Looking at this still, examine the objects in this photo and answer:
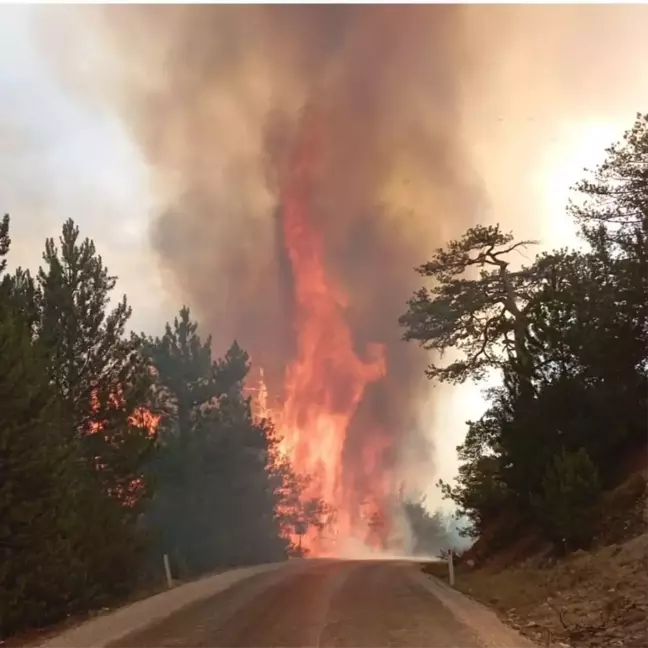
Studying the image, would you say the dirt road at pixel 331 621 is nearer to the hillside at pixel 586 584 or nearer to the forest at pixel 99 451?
the hillside at pixel 586 584

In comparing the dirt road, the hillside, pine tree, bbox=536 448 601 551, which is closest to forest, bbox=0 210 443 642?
the dirt road

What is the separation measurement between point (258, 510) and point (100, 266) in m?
27.1

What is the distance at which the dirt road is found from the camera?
32.3 feet

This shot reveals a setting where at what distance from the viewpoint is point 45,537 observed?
1439 centimetres

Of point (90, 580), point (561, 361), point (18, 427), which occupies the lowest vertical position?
point (90, 580)

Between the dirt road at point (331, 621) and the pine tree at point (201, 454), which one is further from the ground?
the pine tree at point (201, 454)

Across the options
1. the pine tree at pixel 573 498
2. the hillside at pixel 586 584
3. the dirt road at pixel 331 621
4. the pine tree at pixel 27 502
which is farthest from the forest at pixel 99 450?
the pine tree at pixel 573 498

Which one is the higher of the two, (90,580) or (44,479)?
(44,479)

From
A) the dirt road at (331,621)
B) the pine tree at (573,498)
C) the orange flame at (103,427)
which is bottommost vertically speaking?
the dirt road at (331,621)

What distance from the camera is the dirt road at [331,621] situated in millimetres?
9852

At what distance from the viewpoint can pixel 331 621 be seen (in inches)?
459

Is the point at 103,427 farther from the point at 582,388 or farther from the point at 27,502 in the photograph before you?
the point at 582,388

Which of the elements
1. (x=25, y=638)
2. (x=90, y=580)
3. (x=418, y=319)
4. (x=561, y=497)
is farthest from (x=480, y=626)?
(x=418, y=319)

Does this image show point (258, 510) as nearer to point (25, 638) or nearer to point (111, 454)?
point (111, 454)
